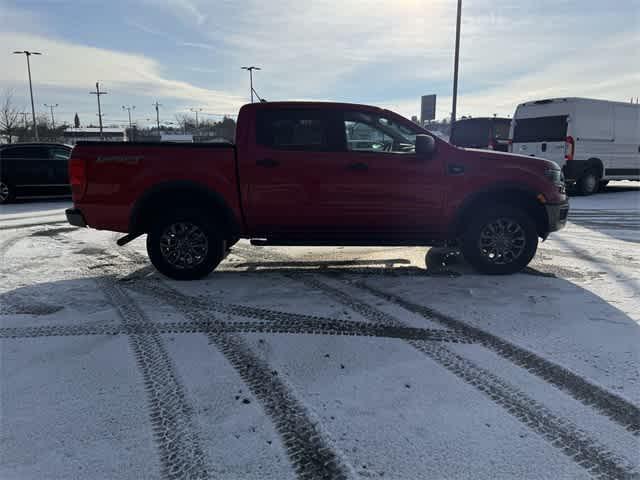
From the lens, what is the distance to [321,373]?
2.97 meters

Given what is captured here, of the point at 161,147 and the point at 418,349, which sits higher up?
the point at 161,147

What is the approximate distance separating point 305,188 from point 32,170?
10439 millimetres

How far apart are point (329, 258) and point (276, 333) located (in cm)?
259

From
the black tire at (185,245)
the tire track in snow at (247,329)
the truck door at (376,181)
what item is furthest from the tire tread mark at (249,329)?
the truck door at (376,181)

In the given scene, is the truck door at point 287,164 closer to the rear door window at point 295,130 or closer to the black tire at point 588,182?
the rear door window at point 295,130

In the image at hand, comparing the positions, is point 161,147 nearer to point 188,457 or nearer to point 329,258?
point 329,258

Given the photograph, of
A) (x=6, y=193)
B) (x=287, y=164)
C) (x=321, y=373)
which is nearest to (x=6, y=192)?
(x=6, y=193)

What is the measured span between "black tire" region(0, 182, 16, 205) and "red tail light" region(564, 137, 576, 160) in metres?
14.6

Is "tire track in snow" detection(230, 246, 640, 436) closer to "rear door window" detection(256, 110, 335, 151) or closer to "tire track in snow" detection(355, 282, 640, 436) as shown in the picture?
"tire track in snow" detection(355, 282, 640, 436)

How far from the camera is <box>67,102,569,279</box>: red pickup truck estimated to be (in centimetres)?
481

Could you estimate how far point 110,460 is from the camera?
214 cm

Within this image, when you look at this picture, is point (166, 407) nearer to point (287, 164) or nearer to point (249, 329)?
point (249, 329)

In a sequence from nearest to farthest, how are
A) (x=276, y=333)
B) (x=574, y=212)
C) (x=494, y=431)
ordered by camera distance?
(x=494, y=431)
(x=276, y=333)
(x=574, y=212)

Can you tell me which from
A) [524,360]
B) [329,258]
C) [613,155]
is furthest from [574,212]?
[524,360]
